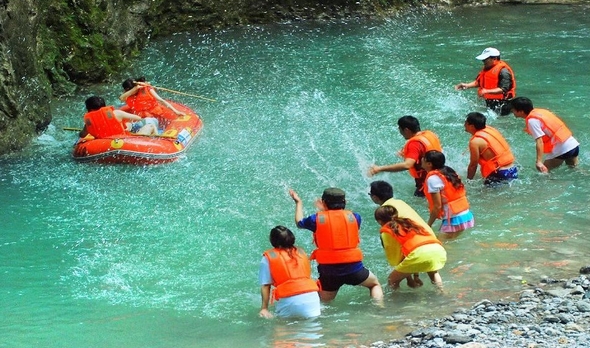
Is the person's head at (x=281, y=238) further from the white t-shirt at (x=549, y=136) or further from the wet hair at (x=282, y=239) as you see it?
the white t-shirt at (x=549, y=136)

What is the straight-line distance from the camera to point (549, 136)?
11.1m

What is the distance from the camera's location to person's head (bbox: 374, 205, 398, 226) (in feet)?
26.8

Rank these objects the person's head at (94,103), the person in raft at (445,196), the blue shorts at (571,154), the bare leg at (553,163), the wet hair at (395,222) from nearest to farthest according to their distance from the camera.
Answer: the wet hair at (395,222) < the person in raft at (445,196) < the blue shorts at (571,154) < the bare leg at (553,163) < the person's head at (94,103)

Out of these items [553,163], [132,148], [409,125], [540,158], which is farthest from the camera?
[132,148]

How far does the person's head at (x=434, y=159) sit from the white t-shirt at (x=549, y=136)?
2263 mm

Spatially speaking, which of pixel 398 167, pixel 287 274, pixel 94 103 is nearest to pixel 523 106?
pixel 398 167

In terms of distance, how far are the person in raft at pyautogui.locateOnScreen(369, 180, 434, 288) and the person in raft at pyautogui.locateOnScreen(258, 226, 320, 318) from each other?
81cm

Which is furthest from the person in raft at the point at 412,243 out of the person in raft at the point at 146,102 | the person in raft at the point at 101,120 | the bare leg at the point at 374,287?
the person in raft at the point at 146,102

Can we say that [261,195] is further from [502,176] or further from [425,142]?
[502,176]

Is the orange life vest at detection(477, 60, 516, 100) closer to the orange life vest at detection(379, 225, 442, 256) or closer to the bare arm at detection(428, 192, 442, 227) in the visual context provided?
the bare arm at detection(428, 192, 442, 227)

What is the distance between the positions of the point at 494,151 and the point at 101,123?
5.98 metres

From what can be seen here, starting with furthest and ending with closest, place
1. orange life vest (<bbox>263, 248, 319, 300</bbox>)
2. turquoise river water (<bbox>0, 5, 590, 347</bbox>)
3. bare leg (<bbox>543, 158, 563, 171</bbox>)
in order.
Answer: bare leg (<bbox>543, 158, 563, 171</bbox>) → turquoise river water (<bbox>0, 5, 590, 347</bbox>) → orange life vest (<bbox>263, 248, 319, 300</bbox>)

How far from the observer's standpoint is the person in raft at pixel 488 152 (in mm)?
10391

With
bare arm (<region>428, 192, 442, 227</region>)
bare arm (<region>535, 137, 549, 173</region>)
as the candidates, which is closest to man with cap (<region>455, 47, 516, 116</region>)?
bare arm (<region>535, 137, 549, 173</region>)
